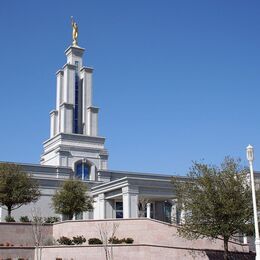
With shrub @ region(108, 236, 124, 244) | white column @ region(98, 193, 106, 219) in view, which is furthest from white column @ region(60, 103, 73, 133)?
shrub @ region(108, 236, 124, 244)

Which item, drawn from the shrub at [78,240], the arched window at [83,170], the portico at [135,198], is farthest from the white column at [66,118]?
the shrub at [78,240]

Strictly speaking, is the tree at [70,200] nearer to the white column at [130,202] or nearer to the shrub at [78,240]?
the white column at [130,202]

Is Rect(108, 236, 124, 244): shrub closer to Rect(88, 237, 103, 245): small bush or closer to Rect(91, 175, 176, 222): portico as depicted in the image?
Rect(88, 237, 103, 245): small bush

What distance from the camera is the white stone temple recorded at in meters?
44.6

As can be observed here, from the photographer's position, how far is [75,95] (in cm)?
6078

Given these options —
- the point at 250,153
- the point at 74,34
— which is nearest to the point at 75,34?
the point at 74,34

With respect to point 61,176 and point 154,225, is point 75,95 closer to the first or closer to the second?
point 61,176

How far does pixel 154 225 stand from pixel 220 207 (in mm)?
6517

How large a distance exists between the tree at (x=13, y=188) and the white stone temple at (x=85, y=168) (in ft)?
29.0

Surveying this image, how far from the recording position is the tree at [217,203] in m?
25.3

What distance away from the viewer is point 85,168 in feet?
184

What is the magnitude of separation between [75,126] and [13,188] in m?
24.2

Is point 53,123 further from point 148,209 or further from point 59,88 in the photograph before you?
point 148,209

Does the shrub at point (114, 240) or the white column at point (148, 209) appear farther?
the white column at point (148, 209)
